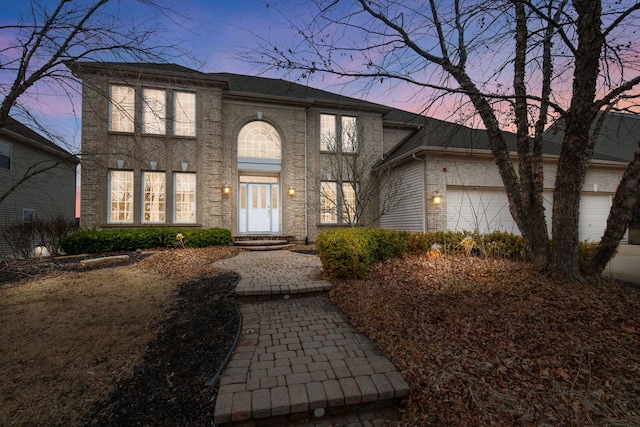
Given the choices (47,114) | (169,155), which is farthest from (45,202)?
(47,114)

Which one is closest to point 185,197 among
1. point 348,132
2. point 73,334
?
point 348,132

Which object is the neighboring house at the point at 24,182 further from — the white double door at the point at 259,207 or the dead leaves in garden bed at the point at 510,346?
the dead leaves in garden bed at the point at 510,346

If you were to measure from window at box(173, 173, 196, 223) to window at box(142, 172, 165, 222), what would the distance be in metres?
0.47

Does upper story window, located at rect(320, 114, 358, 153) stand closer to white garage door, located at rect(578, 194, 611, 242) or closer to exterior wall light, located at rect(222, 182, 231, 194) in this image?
Answer: exterior wall light, located at rect(222, 182, 231, 194)

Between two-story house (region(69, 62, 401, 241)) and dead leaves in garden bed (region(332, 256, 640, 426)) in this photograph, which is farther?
two-story house (region(69, 62, 401, 241))

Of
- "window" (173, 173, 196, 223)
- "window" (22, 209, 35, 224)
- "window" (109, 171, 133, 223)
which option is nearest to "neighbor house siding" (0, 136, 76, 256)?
"window" (22, 209, 35, 224)

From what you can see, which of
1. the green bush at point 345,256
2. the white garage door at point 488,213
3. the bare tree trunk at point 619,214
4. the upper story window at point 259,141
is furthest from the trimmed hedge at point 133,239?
the bare tree trunk at point 619,214

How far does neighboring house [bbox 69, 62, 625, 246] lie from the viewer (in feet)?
→ 32.8

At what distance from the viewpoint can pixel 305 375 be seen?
7.98 feet

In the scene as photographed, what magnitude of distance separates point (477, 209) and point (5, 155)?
→ 17.7 m

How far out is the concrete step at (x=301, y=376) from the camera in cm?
208

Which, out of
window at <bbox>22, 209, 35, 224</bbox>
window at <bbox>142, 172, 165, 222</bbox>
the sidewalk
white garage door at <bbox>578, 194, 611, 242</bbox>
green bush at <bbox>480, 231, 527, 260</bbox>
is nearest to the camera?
the sidewalk

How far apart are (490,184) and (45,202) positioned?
1897 cm

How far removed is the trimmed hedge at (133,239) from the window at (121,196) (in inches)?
52.5
